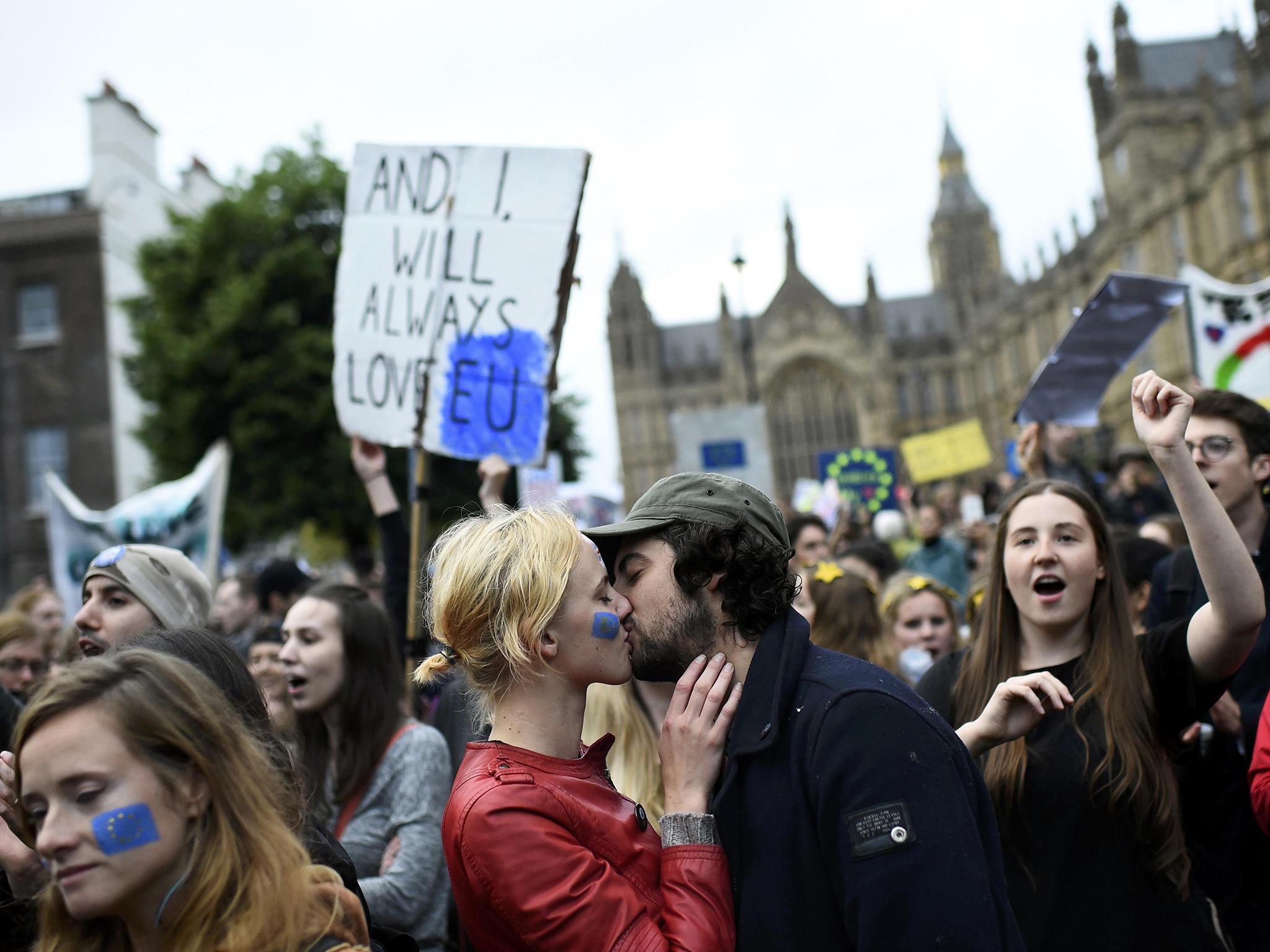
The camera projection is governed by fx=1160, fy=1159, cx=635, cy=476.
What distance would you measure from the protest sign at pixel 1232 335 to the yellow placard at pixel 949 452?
8.08 metres

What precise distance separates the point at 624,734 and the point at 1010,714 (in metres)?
1.42

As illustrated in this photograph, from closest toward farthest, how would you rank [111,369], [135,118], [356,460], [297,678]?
1. [297,678]
2. [356,460]
3. [111,369]
4. [135,118]

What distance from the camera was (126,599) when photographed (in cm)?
343

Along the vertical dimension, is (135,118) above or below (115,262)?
above

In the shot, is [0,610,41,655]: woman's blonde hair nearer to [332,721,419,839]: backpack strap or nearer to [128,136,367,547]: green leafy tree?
[332,721,419,839]: backpack strap

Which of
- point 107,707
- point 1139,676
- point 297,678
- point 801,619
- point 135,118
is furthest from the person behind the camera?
point 135,118

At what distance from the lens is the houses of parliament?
1670 inches

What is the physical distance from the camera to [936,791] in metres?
1.93

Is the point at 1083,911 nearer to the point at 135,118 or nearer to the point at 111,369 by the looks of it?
the point at 111,369

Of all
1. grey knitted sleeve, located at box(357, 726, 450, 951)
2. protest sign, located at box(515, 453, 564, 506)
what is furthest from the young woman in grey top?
protest sign, located at box(515, 453, 564, 506)

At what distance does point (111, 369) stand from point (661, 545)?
95.6ft

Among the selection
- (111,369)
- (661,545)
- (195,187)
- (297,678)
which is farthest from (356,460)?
(195,187)

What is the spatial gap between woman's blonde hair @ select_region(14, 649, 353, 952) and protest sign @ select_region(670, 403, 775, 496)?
13.6 metres

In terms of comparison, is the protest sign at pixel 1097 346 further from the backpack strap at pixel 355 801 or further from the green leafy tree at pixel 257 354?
the green leafy tree at pixel 257 354
